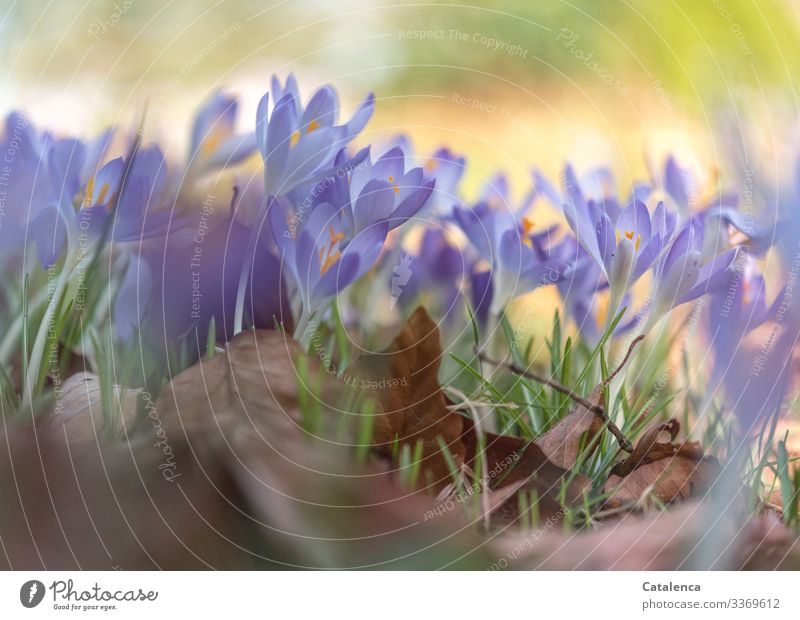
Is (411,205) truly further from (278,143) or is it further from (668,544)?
(668,544)

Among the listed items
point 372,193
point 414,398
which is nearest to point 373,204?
point 372,193

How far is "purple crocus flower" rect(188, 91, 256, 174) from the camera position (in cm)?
51

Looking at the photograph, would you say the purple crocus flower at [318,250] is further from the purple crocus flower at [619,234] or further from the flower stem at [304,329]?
the purple crocus flower at [619,234]

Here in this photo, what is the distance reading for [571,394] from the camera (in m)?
0.54

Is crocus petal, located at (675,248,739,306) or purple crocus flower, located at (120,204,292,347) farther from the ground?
purple crocus flower, located at (120,204,292,347)

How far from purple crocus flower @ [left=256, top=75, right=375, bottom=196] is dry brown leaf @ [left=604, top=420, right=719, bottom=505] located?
228 mm

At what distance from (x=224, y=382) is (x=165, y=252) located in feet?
0.25

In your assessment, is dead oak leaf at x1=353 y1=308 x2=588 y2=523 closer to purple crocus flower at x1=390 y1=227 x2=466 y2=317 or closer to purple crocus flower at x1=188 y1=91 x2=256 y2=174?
purple crocus flower at x1=390 y1=227 x2=466 y2=317

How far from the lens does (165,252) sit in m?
0.51

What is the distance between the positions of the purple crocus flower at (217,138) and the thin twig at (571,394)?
173 mm

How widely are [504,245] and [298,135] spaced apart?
0.42 ft

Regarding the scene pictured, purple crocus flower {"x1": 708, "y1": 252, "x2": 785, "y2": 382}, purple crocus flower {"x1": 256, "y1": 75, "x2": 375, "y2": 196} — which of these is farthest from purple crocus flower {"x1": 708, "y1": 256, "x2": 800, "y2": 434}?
purple crocus flower {"x1": 256, "y1": 75, "x2": 375, "y2": 196}

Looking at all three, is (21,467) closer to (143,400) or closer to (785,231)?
(143,400)
